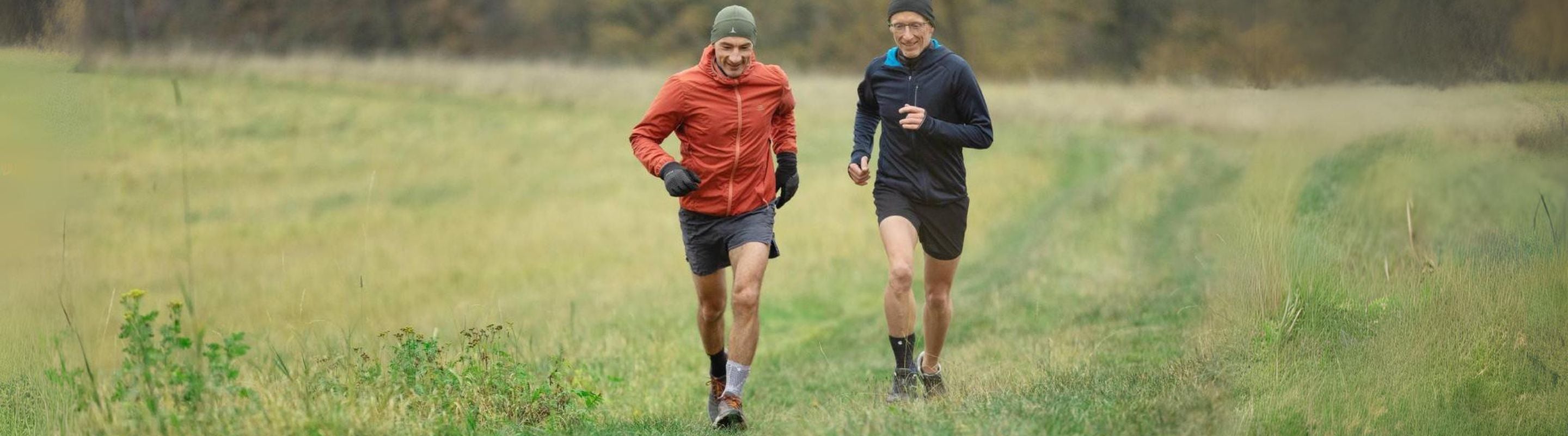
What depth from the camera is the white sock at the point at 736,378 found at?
727 centimetres

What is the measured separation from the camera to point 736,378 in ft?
23.9

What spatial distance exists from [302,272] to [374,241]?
2906 mm

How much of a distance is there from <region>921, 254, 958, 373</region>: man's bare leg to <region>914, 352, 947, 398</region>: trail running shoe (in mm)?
14

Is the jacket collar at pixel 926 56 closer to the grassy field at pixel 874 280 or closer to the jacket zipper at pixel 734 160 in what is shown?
the jacket zipper at pixel 734 160

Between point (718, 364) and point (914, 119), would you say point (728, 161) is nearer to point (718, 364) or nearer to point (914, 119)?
point (914, 119)

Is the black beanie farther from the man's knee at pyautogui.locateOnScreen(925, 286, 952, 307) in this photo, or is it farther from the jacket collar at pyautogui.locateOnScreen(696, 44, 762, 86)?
the man's knee at pyautogui.locateOnScreen(925, 286, 952, 307)

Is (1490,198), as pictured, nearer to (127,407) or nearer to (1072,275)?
(1072,275)

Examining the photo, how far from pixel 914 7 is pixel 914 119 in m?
0.57

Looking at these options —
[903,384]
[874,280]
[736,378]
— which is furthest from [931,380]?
[874,280]

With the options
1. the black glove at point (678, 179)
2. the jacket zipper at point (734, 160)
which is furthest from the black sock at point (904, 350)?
the black glove at point (678, 179)

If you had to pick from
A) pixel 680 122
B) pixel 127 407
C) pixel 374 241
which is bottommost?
pixel 374 241

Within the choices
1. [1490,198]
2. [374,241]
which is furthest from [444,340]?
[374,241]

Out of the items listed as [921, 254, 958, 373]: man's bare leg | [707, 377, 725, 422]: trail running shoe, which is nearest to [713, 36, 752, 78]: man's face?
[921, 254, 958, 373]: man's bare leg

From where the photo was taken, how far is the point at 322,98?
3294 centimetres
